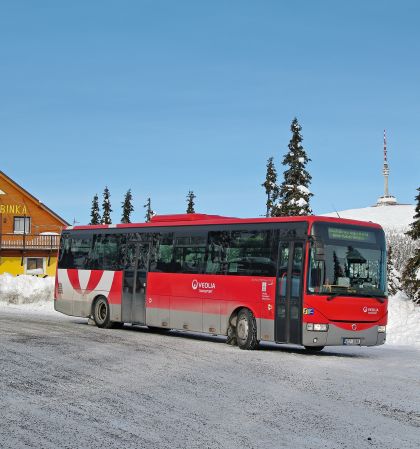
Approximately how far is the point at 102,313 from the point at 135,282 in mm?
2295

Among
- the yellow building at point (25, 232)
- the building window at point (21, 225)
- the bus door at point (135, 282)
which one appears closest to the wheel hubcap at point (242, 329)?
the bus door at point (135, 282)

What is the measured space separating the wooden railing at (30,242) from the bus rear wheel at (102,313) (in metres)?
38.0

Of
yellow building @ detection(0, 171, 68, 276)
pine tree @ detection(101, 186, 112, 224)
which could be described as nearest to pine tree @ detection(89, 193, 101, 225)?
pine tree @ detection(101, 186, 112, 224)

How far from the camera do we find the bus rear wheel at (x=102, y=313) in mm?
23094

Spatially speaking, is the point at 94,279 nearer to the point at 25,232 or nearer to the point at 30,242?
the point at 30,242

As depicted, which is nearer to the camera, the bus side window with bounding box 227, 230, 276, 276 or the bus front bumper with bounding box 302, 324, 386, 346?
the bus front bumper with bounding box 302, 324, 386, 346

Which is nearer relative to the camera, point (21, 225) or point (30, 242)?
point (30, 242)

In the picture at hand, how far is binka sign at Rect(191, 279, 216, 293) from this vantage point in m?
19.1

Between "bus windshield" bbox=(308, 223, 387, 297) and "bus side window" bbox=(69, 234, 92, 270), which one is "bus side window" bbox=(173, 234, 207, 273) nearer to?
"bus windshield" bbox=(308, 223, 387, 297)

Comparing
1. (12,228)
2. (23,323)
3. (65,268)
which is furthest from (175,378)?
(12,228)

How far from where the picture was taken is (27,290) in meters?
37.1

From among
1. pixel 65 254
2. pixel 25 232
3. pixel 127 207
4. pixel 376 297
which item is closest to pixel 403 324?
pixel 376 297

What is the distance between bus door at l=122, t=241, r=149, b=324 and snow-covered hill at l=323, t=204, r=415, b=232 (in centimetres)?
14531

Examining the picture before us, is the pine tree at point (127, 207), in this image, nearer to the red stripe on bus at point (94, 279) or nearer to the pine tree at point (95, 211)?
the pine tree at point (95, 211)
